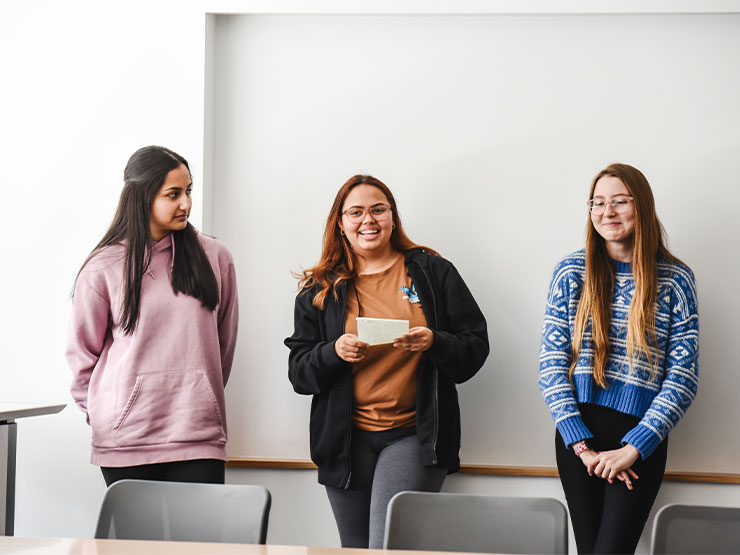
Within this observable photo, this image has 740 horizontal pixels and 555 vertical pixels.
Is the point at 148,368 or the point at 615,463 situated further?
the point at 148,368

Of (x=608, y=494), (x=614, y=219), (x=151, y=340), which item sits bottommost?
(x=608, y=494)

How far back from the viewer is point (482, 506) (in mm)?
1815

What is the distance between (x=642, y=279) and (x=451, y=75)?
127cm

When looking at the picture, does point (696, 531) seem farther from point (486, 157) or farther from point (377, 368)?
point (486, 157)

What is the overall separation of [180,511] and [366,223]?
1.17 metres

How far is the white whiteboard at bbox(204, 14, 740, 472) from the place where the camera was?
3051 mm

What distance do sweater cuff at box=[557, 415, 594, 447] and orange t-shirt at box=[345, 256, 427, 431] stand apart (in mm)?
513

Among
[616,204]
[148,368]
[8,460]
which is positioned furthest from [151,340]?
[616,204]

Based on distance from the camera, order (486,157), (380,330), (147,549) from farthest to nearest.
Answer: (486,157) < (380,330) < (147,549)

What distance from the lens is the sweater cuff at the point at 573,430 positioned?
2.39 m

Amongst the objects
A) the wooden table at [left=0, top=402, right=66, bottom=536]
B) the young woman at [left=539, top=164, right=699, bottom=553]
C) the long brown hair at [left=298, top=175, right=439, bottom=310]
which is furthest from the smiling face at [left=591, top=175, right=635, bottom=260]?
the wooden table at [left=0, top=402, right=66, bottom=536]

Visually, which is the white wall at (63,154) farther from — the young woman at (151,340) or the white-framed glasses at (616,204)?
the white-framed glasses at (616,204)

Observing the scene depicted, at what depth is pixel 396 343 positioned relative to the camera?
2389 millimetres

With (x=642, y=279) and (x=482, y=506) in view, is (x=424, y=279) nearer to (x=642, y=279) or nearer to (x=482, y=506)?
(x=642, y=279)
